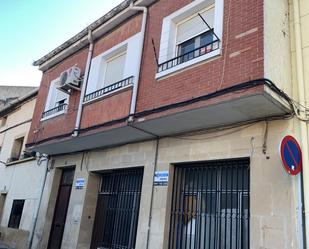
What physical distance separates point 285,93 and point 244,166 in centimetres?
154

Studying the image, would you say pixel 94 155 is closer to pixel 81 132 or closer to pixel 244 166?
pixel 81 132

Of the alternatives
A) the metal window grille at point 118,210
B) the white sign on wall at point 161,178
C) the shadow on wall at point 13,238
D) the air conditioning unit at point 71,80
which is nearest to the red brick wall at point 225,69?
the white sign on wall at point 161,178

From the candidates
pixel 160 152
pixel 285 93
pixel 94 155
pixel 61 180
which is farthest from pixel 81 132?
pixel 285 93

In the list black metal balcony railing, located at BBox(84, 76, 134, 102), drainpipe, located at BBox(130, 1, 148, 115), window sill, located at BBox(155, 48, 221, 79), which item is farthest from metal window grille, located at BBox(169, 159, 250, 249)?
black metal balcony railing, located at BBox(84, 76, 134, 102)

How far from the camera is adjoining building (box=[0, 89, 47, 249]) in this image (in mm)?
10742

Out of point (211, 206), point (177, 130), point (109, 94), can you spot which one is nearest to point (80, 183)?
point (109, 94)

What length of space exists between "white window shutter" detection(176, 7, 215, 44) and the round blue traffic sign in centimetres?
303

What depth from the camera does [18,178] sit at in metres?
12.5

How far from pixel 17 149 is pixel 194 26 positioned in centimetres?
1091

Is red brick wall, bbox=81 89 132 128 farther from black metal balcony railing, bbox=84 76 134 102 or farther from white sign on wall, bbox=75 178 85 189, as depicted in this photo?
white sign on wall, bbox=75 178 85 189

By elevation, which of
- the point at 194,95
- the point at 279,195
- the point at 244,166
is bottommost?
the point at 279,195

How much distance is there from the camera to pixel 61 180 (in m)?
10.5

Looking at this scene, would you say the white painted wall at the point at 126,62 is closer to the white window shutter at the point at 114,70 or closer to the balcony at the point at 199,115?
the white window shutter at the point at 114,70

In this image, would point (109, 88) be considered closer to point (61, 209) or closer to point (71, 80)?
point (71, 80)
